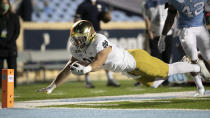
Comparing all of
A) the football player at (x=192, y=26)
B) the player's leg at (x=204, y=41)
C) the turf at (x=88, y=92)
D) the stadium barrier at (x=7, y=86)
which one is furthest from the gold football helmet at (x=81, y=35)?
the turf at (x=88, y=92)

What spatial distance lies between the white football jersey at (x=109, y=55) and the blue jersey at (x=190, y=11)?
119 centimetres

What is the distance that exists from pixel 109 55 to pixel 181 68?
37.6 inches

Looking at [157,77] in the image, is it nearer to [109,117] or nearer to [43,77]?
[109,117]

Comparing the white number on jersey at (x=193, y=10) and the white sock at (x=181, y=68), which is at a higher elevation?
the white number on jersey at (x=193, y=10)

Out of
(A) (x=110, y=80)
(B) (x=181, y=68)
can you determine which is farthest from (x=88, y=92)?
(B) (x=181, y=68)

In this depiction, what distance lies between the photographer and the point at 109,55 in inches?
207

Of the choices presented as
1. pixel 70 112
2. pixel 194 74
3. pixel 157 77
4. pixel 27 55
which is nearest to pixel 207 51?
pixel 194 74

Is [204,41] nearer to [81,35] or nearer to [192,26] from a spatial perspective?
[192,26]

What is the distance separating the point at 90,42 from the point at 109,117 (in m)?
1.13

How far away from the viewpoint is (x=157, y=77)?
18.4 ft

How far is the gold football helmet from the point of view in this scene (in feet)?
16.9

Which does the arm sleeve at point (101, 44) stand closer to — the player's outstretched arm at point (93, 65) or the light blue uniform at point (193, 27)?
the player's outstretched arm at point (93, 65)

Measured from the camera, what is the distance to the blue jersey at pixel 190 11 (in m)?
6.21

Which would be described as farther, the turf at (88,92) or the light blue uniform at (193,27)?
the turf at (88,92)
